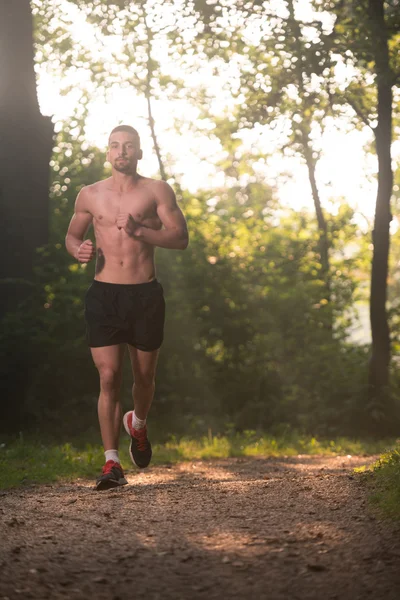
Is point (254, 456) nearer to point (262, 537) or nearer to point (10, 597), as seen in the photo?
point (262, 537)

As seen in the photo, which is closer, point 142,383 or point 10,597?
point 10,597

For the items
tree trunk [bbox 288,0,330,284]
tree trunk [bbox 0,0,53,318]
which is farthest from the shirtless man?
tree trunk [bbox 288,0,330,284]

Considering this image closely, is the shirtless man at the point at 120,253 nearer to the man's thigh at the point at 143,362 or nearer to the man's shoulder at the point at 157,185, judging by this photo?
the man's shoulder at the point at 157,185

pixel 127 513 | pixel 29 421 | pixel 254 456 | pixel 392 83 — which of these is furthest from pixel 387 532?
pixel 392 83

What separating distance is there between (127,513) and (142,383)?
85.6 inches

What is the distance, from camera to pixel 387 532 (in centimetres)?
458

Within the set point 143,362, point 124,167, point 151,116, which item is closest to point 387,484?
point 143,362

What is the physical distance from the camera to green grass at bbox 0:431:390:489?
8.16 metres

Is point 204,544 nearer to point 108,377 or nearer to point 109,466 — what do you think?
point 109,466

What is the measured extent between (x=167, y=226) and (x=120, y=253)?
0.40 meters

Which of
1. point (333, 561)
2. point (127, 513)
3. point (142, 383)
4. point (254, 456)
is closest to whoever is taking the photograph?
point (333, 561)

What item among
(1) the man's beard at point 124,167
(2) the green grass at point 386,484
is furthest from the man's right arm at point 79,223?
(2) the green grass at point 386,484

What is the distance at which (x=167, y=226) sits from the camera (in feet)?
23.3

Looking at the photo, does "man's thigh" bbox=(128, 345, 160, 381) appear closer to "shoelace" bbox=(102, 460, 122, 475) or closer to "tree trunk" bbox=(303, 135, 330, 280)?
"shoelace" bbox=(102, 460, 122, 475)
